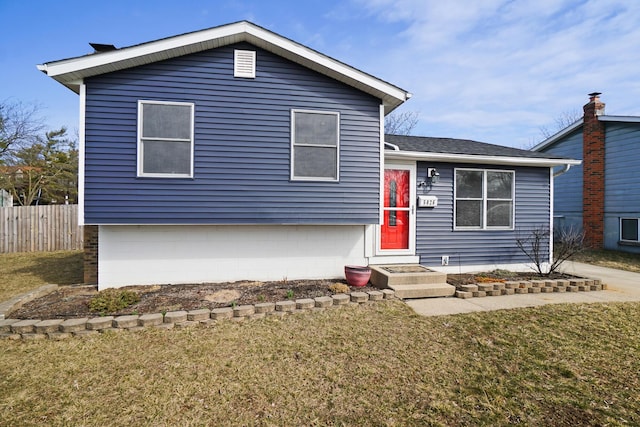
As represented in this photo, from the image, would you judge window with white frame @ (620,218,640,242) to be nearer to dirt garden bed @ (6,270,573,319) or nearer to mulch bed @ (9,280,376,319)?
dirt garden bed @ (6,270,573,319)

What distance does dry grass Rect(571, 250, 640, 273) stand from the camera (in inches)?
365

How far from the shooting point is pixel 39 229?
11180mm

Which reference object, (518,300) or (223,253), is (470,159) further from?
(223,253)

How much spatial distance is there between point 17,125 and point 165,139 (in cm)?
1809

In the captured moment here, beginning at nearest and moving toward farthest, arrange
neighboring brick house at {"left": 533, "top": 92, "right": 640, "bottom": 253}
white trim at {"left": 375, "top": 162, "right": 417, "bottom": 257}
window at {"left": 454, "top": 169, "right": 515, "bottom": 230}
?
1. white trim at {"left": 375, "top": 162, "right": 417, "bottom": 257}
2. window at {"left": 454, "top": 169, "right": 515, "bottom": 230}
3. neighboring brick house at {"left": 533, "top": 92, "right": 640, "bottom": 253}

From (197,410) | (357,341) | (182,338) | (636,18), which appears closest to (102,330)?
(182,338)

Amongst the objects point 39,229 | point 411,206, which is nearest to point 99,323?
point 411,206

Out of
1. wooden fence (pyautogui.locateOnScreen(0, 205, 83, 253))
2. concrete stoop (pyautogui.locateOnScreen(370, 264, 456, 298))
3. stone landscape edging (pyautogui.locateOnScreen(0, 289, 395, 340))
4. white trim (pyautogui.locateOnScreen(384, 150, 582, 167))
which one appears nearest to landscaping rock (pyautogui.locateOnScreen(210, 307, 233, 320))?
stone landscape edging (pyautogui.locateOnScreen(0, 289, 395, 340))

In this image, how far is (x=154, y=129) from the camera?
5.79 m

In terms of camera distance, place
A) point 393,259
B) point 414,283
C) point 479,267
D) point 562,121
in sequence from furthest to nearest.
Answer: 1. point 562,121
2. point 479,267
3. point 393,259
4. point 414,283

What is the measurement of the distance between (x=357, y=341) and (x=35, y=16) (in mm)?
13828

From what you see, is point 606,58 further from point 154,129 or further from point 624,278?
point 154,129

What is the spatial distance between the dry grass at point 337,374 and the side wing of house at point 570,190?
10.8m

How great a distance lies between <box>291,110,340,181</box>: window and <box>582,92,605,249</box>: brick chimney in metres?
12.0
